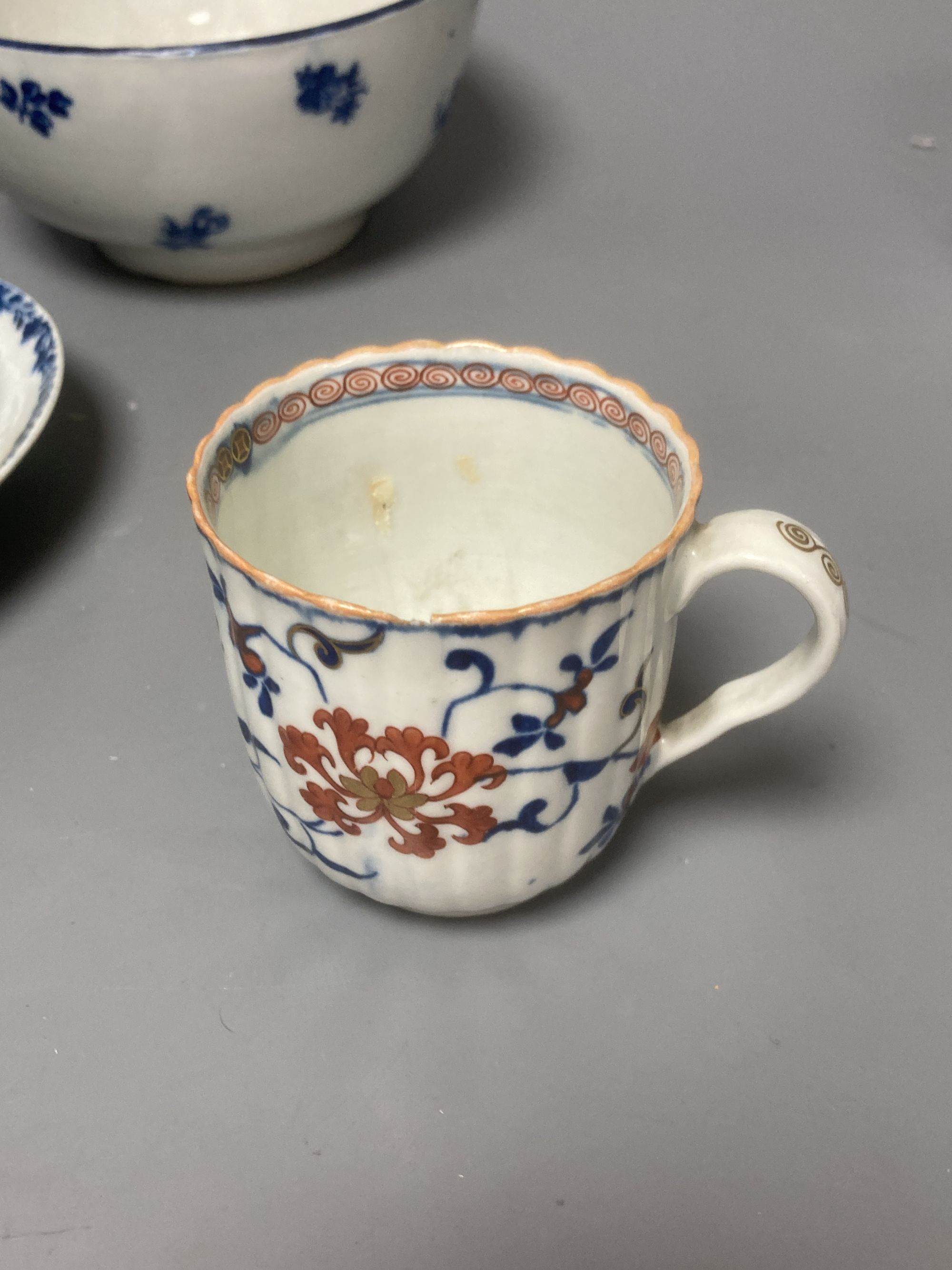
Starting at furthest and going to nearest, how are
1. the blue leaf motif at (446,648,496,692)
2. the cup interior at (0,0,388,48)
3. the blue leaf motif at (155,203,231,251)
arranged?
the cup interior at (0,0,388,48), the blue leaf motif at (155,203,231,251), the blue leaf motif at (446,648,496,692)

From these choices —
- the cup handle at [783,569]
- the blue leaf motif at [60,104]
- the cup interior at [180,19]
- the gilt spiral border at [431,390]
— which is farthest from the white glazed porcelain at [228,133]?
the cup handle at [783,569]

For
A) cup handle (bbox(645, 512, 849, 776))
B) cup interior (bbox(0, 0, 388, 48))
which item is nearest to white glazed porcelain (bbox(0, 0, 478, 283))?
cup interior (bbox(0, 0, 388, 48))

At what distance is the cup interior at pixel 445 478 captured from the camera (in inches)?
16.8

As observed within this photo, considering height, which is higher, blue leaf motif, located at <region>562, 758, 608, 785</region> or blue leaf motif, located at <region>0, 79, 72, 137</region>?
blue leaf motif, located at <region>0, 79, 72, 137</region>

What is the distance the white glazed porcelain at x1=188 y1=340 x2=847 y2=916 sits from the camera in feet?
1.15

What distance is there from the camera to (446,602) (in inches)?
20.8

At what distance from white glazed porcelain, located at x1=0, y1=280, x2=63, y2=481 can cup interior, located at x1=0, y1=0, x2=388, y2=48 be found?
0.30 meters

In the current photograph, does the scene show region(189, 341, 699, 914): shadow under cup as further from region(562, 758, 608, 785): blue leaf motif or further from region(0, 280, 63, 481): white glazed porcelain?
region(0, 280, 63, 481): white glazed porcelain

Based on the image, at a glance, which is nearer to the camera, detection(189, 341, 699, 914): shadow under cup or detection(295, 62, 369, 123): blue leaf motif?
detection(189, 341, 699, 914): shadow under cup

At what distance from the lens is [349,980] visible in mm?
439

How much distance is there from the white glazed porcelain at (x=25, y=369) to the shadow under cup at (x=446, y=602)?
19 centimetres

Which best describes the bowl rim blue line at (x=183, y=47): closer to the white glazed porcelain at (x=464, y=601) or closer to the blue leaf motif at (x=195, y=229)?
the blue leaf motif at (x=195, y=229)

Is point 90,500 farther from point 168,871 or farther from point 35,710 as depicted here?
point 168,871

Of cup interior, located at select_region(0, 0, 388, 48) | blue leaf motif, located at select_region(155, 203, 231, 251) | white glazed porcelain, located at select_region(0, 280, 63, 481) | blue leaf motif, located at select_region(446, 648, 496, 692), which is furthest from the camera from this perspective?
cup interior, located at select_region(0, 0, 388, 48)
